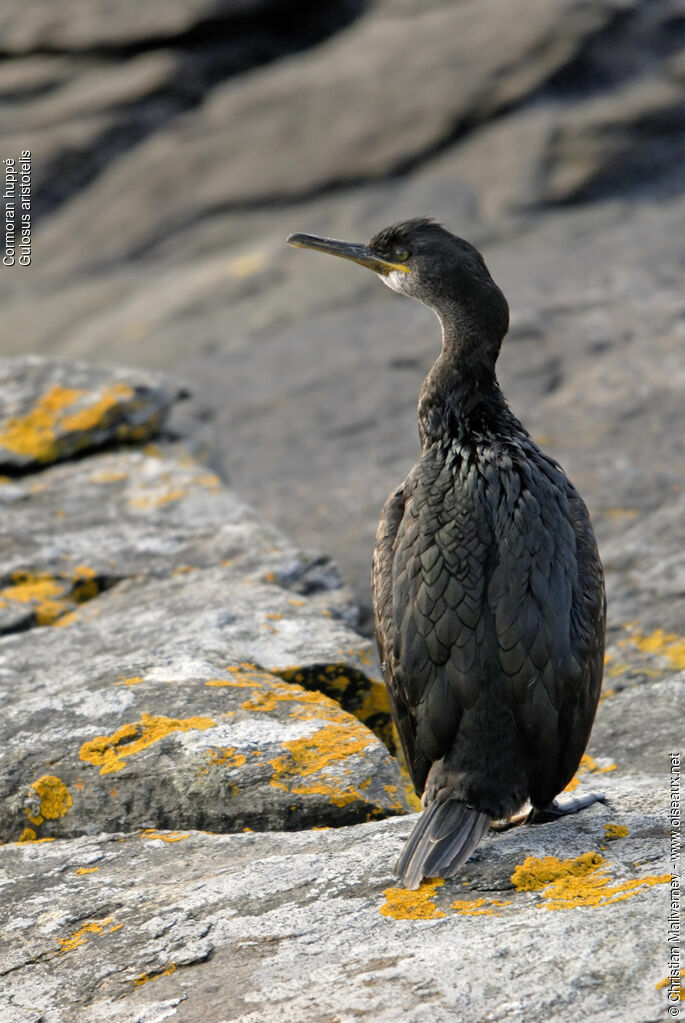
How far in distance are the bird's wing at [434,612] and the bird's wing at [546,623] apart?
77mm

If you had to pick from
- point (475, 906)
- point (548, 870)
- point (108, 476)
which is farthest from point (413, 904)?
point (108, 476)

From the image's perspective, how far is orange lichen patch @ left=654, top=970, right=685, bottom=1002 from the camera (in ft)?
7.66

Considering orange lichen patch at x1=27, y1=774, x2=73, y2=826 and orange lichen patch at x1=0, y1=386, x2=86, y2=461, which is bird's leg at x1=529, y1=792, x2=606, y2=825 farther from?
orange lichen patch at x1=0, y1=386, x2=86, y2=461

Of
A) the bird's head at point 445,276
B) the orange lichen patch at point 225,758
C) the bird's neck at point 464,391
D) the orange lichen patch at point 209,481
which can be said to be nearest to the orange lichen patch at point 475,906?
the orange lichen patch at point 225,758

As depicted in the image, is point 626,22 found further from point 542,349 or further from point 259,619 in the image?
point 259,619

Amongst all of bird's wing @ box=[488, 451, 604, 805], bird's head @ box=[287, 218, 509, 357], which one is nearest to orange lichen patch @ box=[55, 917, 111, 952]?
bird's wing @ box=[488, 451, 604, 805]

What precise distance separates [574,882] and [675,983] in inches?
19.1

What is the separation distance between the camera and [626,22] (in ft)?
31.2

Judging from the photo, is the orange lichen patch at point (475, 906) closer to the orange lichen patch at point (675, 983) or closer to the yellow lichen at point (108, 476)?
the orange lichen patch at point (675, 983)

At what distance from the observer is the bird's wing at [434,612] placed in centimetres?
332

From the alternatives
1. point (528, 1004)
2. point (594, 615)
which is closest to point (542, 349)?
point (594, 615)

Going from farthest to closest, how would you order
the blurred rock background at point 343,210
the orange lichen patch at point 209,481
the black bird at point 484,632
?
the blurred rock background at point 343,210 → the orange lichen patch at point 209,481 → the black bird at point 484,632

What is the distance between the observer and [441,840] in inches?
117

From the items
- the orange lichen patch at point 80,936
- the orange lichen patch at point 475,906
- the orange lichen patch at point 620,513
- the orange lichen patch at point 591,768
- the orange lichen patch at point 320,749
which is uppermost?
the orange lichen patch at point 620,513
